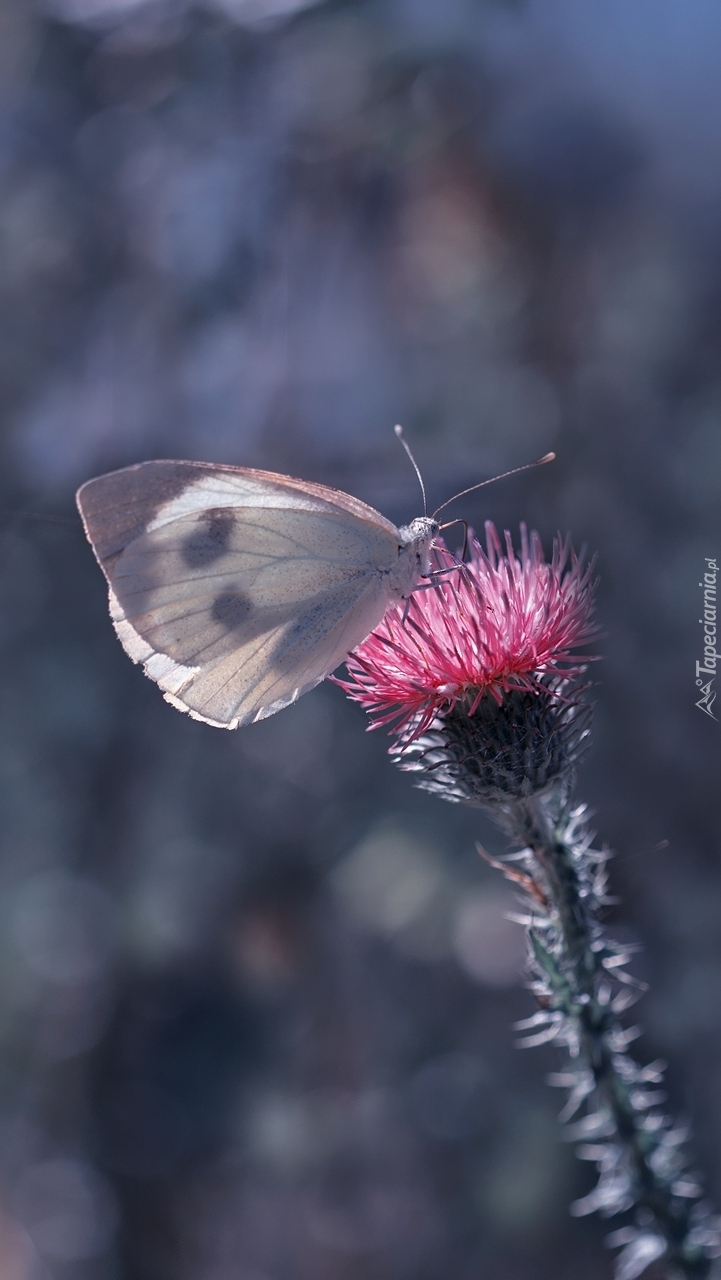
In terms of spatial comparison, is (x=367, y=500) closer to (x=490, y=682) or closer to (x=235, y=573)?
(x=235, y=573)

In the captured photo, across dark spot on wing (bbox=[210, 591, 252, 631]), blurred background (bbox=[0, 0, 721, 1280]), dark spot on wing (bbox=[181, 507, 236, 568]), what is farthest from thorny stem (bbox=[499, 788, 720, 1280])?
blurred background (bbox=[0, 0, 721, 1280])

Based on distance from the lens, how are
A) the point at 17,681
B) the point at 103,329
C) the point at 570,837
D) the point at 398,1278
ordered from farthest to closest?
1. the point at 103,329
2. the point at 17,681
3. the point at 398,1278
4. the point at 570,837

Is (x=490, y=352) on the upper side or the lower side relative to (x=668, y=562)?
upper

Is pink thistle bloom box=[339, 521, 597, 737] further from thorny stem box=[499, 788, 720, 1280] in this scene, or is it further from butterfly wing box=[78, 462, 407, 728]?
thorny stem box=[499, 788, 720, 1280]

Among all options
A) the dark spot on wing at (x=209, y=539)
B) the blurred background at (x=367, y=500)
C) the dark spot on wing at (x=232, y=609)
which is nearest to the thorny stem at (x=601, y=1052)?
the dark spot on wing at (x=232, y=609)

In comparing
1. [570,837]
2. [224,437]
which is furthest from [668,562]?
[570,837]

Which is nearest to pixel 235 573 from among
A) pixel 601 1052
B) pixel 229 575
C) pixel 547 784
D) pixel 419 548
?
pixel 229 575

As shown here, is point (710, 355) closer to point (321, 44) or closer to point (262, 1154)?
point (321, 44)
